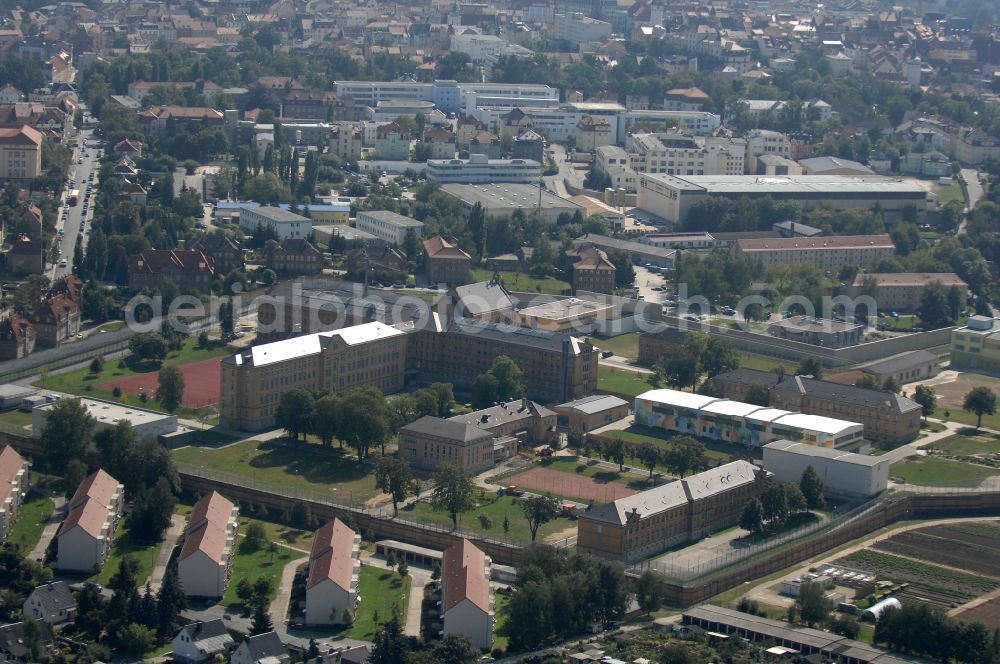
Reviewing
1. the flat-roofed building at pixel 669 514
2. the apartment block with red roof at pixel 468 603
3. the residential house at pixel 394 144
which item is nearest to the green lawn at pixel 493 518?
the flat-roofed building at pixel 669 514

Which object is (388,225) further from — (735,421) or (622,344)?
(735,421)

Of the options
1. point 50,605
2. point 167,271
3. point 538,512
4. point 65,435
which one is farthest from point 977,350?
point 50,605

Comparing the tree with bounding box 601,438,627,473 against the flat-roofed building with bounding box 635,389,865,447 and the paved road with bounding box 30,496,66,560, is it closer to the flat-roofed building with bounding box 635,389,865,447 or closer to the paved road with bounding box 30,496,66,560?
the flat-roofed building with bounding box 635,389,865,447

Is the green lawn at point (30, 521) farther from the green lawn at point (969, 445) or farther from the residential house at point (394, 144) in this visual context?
the residential house at point (394, 144)

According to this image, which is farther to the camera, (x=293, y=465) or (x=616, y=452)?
(x=616, y=452)

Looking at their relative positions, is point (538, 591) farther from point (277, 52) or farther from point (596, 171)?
point (277, 52)

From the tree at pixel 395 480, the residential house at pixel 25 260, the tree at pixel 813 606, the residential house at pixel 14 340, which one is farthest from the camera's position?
the residential house at pixel 25 260
